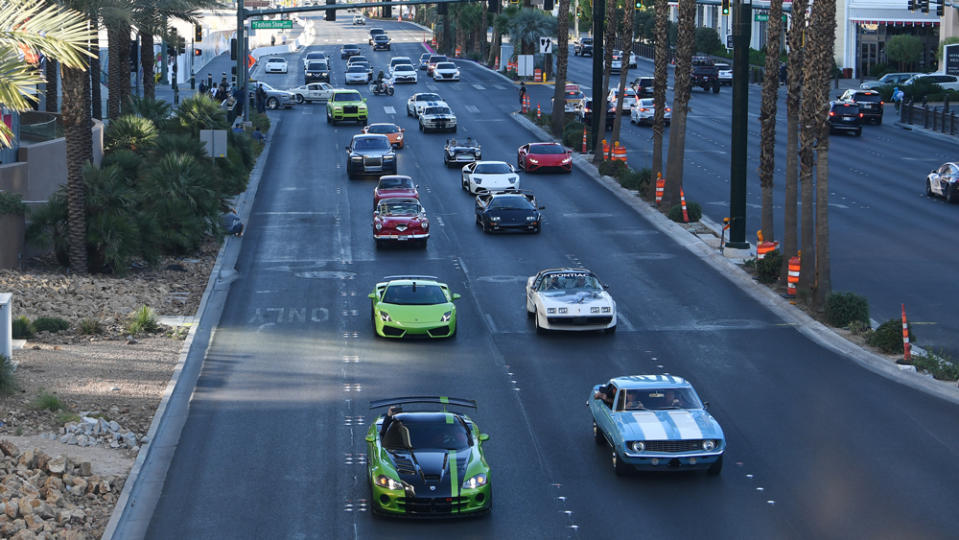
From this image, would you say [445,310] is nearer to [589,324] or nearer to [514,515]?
[589,324]

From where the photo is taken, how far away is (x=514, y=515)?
17.1 m

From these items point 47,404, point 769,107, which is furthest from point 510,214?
point 47,404

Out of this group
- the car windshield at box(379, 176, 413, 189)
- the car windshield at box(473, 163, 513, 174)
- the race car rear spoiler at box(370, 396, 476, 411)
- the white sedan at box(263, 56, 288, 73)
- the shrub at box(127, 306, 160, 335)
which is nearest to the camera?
the race car rear spoiler at box(370, 396, 476, 411)

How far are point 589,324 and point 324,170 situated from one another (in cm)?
2946

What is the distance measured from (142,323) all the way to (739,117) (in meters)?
18.1

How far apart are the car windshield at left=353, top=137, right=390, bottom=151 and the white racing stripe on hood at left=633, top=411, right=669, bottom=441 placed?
3549 cm

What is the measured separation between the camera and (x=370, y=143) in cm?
5369

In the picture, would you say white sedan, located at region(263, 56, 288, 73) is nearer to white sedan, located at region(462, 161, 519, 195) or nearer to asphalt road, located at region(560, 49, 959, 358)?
asphalt road, located at region(560, 49, 959, 358)

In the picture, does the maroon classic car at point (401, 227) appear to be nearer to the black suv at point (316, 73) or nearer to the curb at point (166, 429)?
the curb at point (166, 429)

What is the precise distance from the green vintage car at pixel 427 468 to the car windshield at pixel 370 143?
118 feet

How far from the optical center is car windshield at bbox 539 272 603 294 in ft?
94.0

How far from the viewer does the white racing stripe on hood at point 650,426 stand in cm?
1828

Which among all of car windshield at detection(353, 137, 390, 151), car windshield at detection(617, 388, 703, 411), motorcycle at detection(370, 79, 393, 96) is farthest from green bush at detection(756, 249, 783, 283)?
motorcycle at detection(370, 79, 393, 96)

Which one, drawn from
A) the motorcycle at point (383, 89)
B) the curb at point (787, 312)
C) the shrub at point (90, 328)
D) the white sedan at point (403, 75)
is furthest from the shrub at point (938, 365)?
the white sedan at point (403, 75)
